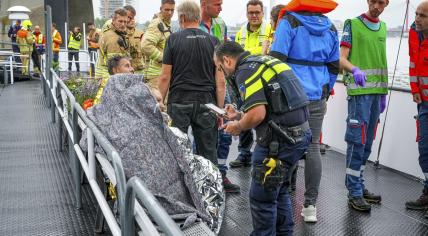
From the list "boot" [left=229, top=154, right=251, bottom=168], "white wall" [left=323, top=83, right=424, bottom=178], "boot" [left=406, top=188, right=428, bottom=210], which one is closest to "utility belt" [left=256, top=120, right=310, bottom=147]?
"boot" [left=406, top=188, right=428, bottom=210]

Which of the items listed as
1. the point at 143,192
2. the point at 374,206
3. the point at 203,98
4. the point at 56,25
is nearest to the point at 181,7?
the point at 203,98

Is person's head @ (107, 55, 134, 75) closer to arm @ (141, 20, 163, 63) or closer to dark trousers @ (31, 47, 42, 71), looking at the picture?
arm @ (141, 20, 163, 63)

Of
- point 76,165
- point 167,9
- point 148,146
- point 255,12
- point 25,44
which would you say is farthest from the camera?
point 25,44

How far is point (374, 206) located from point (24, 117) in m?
6.72

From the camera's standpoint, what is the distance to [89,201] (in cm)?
471

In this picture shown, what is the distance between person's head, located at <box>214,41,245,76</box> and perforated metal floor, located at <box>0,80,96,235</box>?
172 cm

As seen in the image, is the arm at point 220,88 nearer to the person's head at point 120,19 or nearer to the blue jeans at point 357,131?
the blue jeans at point 357,131

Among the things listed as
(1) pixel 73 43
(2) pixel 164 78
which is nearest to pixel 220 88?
(2) pixel 164 78

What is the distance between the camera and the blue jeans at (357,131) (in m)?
4.48

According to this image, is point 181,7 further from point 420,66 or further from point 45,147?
point 45,147

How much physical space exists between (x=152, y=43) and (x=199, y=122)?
4.55 feet

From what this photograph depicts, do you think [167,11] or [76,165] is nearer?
[76,165]

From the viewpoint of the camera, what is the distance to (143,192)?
5.94 ft

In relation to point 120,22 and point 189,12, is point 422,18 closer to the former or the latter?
point 189,12
